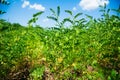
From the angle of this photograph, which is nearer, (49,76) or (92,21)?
(49,76)

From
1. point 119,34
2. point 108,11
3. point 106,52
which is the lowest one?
point 106,52

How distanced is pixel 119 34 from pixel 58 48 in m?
0.99

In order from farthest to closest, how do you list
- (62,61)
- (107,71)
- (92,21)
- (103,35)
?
(92,21) < (103,35) < (62,61) < (107,71)

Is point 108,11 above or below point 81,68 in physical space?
above

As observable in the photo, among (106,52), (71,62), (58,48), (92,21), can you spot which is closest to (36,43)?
(58,48)

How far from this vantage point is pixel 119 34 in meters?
4.32

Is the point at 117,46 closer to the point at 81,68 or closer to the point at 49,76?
the point at 81,68

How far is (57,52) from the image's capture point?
13.6ft

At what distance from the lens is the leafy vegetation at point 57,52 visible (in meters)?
3.94

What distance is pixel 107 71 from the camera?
3.82 metres

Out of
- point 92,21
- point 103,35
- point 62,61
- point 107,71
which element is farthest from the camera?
point 92,21

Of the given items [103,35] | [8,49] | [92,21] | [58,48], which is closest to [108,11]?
[92,21]

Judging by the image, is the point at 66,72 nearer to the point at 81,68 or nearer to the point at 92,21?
the point at 81,68

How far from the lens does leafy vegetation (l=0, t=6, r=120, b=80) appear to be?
155 inches
